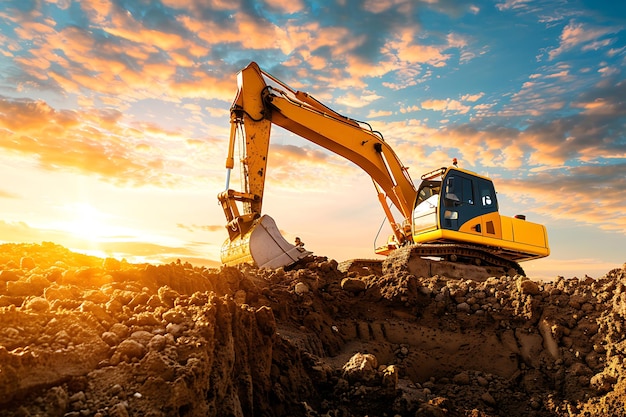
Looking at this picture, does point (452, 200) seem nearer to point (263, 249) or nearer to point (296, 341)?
point (263, 249)

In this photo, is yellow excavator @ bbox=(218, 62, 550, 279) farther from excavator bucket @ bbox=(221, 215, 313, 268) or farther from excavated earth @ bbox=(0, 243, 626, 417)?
excavated earth @ bbox=(0, 243, 626, 417)

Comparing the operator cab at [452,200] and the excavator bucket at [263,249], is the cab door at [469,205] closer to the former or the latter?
the operator cab at [452,200]

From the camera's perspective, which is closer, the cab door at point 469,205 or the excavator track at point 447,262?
the excavator track at point 447,262

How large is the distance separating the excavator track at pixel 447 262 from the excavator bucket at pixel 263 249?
255 cm

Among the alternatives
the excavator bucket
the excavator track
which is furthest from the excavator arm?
the excavator track

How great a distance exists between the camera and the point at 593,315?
838cm

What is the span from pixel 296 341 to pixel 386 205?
7.83 meters

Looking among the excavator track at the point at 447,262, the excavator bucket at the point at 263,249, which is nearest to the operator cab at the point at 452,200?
the excavator track at the point at 447,262

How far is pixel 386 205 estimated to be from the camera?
14.8m

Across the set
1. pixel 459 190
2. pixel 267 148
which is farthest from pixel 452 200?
pixel 267 148

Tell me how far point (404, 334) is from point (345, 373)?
364 cm

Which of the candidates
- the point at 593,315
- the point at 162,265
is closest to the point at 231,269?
the point at 162,265

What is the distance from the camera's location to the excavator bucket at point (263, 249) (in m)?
10.8

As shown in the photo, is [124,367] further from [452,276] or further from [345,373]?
[452,276]
